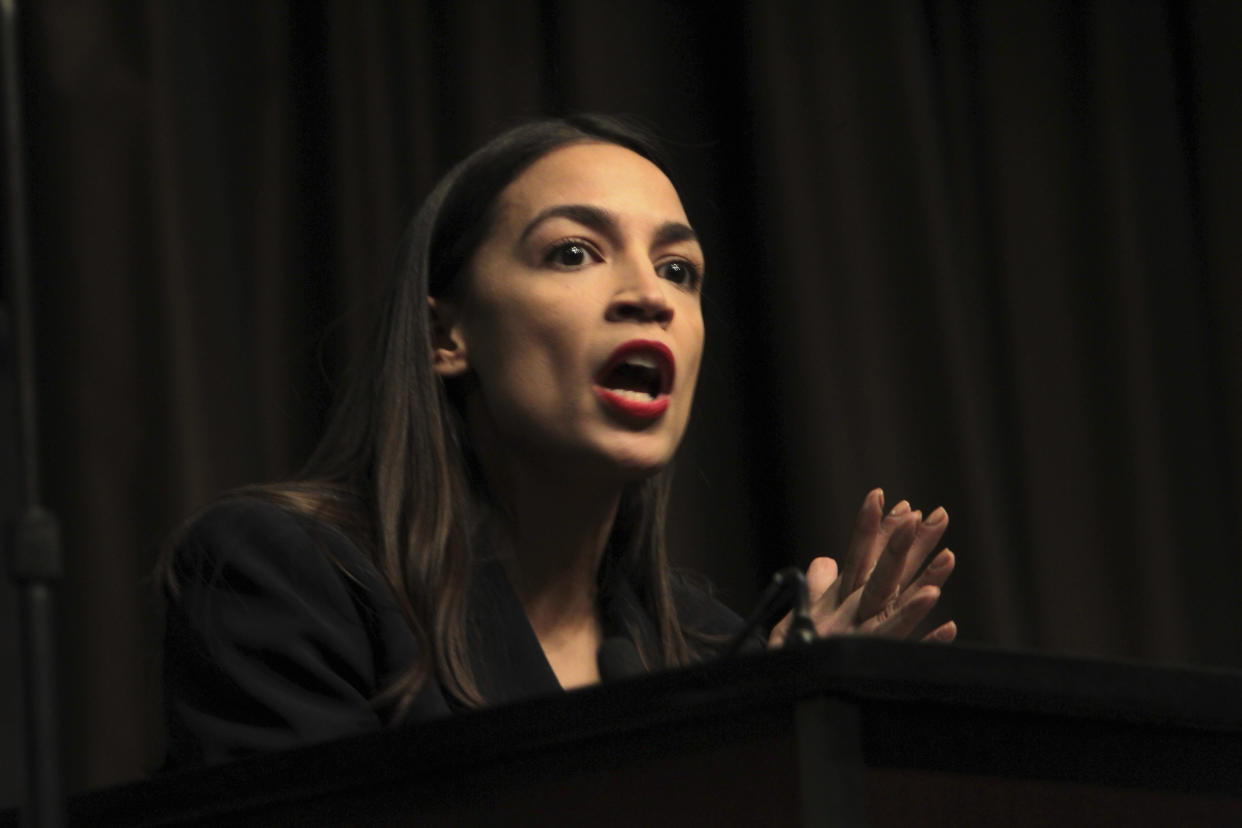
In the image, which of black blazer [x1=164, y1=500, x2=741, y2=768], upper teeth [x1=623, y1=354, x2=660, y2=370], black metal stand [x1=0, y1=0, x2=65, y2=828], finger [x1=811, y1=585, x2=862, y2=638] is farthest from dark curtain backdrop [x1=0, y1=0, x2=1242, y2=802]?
black metal stand [x1=0, y1=0, x2=65, y2=828]

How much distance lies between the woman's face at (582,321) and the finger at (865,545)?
0.18 metres

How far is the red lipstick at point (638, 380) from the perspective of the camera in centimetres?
143

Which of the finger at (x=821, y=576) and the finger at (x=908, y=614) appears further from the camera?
the finger at (x=821, y=576)

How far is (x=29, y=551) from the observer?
0.65m

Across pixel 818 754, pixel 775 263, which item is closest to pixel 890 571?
pixel 818 754

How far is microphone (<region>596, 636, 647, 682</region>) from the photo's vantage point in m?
1.29

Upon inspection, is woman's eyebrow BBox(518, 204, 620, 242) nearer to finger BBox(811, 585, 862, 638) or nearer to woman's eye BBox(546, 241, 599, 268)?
woman's eye BBox(546, 241, 599, 268)

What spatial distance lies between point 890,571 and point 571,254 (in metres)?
0.39

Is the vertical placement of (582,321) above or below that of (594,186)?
below

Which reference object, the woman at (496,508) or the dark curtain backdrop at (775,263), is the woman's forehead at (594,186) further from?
the dark curtain backdrop at (775,263)

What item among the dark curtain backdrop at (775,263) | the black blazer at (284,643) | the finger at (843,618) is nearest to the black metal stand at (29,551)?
the black blazer at (284,643)

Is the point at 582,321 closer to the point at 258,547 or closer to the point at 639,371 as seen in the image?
the point at 639,371

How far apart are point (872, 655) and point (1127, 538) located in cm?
173

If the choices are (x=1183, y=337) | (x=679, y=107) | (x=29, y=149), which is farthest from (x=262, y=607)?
(x=1183, y=337)
